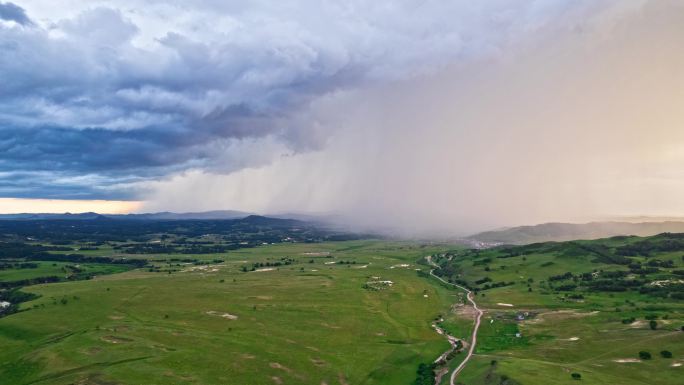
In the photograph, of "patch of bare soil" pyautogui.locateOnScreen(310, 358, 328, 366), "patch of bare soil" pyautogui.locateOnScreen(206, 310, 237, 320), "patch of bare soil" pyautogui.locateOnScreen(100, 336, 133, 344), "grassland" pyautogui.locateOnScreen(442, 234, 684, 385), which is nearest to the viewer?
"grassland" pyautogui.locateOnScreen(442, 234, 684, 385)

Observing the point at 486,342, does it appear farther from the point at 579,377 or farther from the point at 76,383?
the point at 76,383

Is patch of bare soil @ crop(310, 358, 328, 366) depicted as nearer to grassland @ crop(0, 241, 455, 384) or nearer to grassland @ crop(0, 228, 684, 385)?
grassland @ crop(0, 241, 455, 384)

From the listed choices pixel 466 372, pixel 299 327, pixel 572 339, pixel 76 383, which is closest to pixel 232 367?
pixel 76 383

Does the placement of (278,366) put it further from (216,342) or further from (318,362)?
(216,342)

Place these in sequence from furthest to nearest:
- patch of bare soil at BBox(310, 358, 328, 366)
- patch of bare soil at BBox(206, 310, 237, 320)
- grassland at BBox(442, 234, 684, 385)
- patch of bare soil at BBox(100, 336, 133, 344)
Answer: patch of bare soil at BBox(206, 310, 237, 320) < patch of bare soil at BBox(100, 336, 133, 344) < patch of bare soil at BBox(310, 358, 328, 366) < grassland at BBox(442, 234, 684, 385)

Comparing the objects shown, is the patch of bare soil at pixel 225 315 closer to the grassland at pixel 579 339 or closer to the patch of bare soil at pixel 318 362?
the patch of bare soil at pixel 318 362

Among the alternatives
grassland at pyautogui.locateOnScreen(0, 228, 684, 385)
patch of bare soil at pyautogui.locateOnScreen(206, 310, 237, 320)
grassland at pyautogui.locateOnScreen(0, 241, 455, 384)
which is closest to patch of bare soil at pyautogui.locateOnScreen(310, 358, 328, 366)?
grassland at pyautogui.locateOnScreen(0, 241, 455, 384)

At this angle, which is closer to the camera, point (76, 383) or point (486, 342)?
point (76, 383)

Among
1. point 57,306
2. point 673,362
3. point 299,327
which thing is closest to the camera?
point 673,362

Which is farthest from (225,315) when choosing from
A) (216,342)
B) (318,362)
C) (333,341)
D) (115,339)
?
(318,362)

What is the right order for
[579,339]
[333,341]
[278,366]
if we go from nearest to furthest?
[278,366], [579,339], [333,341]

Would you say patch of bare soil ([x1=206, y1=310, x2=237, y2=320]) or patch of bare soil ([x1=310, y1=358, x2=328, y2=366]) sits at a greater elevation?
patch of bare soil ([x1=206, y1=310, x2=237, y2=320])
